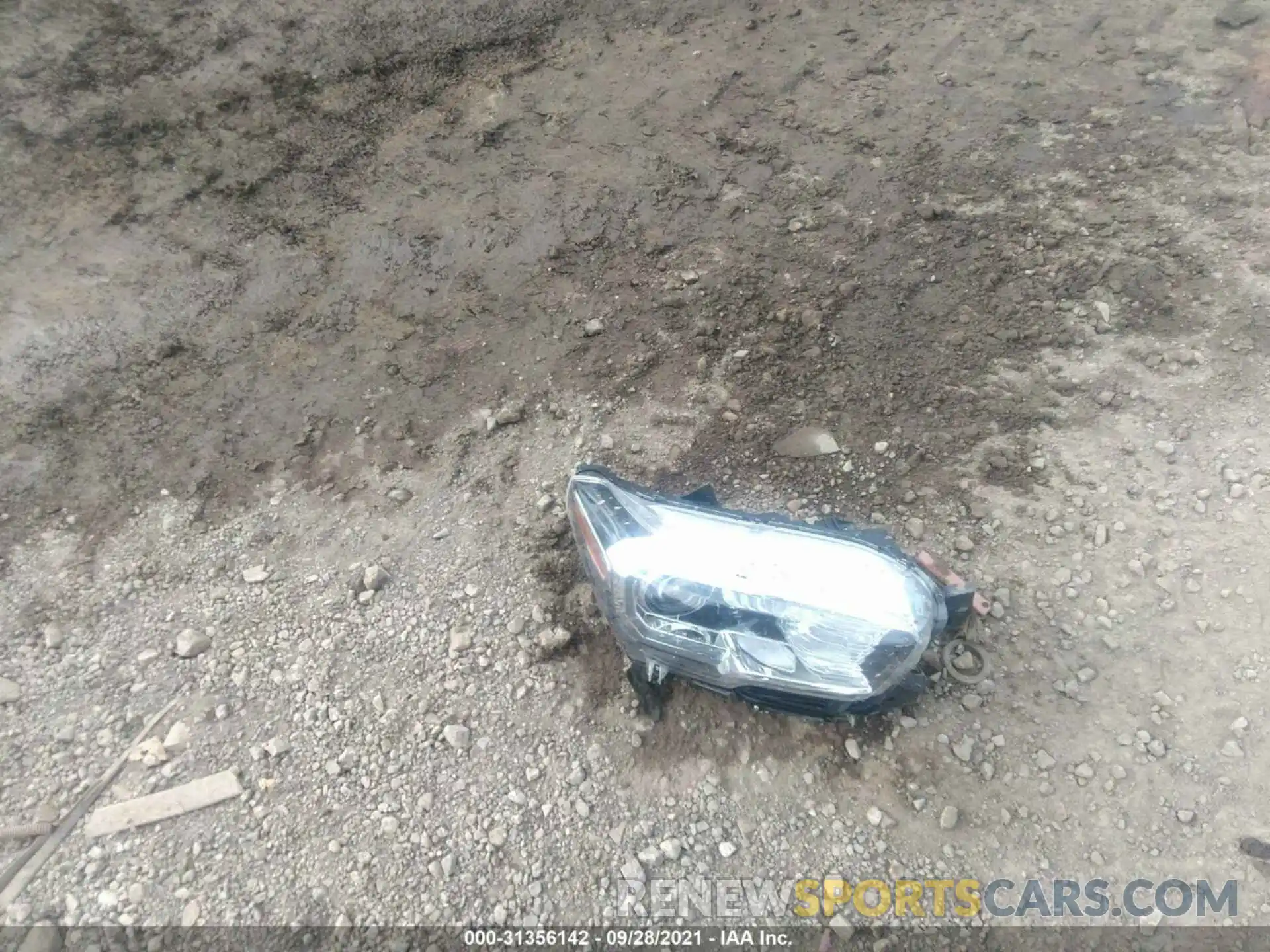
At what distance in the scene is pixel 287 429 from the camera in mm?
3207

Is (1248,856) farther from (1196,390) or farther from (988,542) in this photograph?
(1196,390)

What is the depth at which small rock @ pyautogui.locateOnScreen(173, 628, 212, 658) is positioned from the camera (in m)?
2.60

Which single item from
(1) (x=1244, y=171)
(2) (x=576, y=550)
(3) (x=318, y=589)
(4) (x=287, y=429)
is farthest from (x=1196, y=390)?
(4) (x=287, y=429)

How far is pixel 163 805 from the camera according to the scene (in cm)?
230

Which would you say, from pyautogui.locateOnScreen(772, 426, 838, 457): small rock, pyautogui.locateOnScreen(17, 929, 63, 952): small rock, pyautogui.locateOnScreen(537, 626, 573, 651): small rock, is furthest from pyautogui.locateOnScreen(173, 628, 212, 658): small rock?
pyautogui.locateOnScreen(772, 426, 838, 457): small rock

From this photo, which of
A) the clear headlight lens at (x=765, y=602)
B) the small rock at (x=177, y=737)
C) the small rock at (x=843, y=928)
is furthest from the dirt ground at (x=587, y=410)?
the clear headlight lens at (x=765, y=602)

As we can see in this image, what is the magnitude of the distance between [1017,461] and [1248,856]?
1402 mm

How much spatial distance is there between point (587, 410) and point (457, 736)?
1413 mm

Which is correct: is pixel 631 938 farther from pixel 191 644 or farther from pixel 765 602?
pixel 191 644

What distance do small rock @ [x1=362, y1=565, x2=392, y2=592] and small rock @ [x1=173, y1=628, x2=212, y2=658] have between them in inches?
22.4

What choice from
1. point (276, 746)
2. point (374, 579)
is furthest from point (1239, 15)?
point (276, 746)

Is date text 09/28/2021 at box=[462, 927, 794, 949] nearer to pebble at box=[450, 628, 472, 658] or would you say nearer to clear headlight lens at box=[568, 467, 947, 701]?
clear headlight lens at box=[568, 467, 947, 701]

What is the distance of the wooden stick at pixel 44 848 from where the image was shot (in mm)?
2186

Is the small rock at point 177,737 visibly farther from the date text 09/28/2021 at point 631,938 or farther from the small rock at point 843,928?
the small rock at point 843,928
